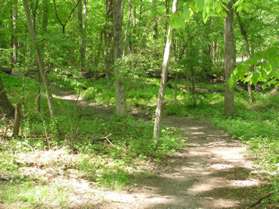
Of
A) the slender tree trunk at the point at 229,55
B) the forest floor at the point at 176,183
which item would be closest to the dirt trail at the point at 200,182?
the forest floor at the point at 176,183

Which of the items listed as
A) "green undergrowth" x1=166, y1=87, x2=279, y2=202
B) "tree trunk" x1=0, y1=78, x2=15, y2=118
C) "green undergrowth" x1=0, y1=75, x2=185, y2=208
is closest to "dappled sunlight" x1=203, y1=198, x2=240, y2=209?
"green undergrowth" x1=166, y1=87, x2=279, y2=202

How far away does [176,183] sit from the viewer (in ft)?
28.3

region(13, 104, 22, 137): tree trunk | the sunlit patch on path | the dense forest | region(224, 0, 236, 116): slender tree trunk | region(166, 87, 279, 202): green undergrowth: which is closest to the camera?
the dense forest

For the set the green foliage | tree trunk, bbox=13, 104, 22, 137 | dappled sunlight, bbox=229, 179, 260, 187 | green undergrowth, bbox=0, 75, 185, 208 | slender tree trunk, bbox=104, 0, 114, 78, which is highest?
slender tree trunk, bbox=104, 0, 114, 78

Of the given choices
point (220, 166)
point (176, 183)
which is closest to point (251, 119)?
point (220, 166)

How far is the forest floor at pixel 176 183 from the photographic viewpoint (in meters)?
7.16

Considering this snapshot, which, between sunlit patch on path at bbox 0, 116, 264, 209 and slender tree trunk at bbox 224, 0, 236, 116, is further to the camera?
slender tree trunk at bbox 224, 0, 236, 116

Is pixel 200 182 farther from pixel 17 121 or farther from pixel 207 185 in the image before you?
pixel 17 121

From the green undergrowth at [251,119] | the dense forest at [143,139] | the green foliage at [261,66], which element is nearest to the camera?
the green foliage at [261,66]

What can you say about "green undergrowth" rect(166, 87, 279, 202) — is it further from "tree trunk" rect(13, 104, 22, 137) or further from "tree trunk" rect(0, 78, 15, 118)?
"tree trunk" rect(0, 78, 15, 118)

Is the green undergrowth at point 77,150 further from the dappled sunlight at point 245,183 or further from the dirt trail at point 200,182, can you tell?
the dappled sunlight at point 245,183

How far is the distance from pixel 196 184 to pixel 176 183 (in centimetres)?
44

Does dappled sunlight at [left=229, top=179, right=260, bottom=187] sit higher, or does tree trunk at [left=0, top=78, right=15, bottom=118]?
tree trunk at [left=0, top=78, right=15, bottom=118]

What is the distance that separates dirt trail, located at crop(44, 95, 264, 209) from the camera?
23.8 ft
